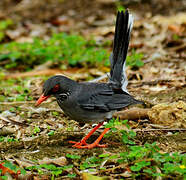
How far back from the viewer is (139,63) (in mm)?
7246

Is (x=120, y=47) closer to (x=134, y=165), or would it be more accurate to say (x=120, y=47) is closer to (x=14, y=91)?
(x=134, y=165)

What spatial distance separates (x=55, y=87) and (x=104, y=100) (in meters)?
0.66

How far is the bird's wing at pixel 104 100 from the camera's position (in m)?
4.83

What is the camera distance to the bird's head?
469 centimetres

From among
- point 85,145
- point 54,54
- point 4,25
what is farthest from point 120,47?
point 4,25

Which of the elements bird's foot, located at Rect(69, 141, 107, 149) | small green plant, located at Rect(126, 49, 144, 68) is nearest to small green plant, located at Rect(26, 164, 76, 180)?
bird's foot, located at Rect(69, 141, 107, 149)

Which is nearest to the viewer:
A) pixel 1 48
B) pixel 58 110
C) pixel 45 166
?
pixel 45 166

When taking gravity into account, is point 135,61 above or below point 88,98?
above

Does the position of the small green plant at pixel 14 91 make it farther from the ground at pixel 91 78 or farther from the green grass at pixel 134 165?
the green grass at pixel 134 165

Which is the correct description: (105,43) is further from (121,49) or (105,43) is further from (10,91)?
(121,49)

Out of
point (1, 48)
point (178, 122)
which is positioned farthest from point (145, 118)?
point (1, 48)

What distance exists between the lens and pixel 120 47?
5.50 m

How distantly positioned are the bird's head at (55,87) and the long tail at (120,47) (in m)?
0.85

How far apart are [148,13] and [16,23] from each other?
A: 4021 mm
